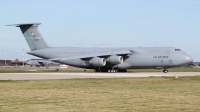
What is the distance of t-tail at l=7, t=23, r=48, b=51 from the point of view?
62725mm

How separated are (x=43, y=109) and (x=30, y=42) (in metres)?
51.1

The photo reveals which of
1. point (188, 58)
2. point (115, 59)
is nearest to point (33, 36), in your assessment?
point (115, 59)

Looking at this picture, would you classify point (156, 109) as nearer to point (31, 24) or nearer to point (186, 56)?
point (186, 56)

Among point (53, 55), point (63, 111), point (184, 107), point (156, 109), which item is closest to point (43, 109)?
point (63, 111)

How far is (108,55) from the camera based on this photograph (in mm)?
58812

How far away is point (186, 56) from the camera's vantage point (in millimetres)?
57594

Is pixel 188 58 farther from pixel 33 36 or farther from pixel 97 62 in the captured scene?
pixel 33 36

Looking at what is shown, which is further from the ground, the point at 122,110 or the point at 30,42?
the point at 30,42

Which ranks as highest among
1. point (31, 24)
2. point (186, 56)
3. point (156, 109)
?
point (31, 24)

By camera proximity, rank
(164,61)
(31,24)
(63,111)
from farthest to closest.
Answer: (31,24), (164,61), (63,111)

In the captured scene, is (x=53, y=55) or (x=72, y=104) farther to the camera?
(x=53, y=55)

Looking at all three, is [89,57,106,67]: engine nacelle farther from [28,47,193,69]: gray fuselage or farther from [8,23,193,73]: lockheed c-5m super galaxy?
[28,47,193,69]: gray fuselage

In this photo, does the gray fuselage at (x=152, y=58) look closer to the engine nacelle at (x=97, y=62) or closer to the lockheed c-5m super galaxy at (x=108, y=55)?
the lockheed c-5m super galaxy at (x=108, y=55)

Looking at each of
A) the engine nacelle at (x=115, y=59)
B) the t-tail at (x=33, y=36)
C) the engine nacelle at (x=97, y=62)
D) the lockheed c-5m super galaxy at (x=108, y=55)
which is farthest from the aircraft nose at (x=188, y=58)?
the t-tail at (x=33, y=36)
